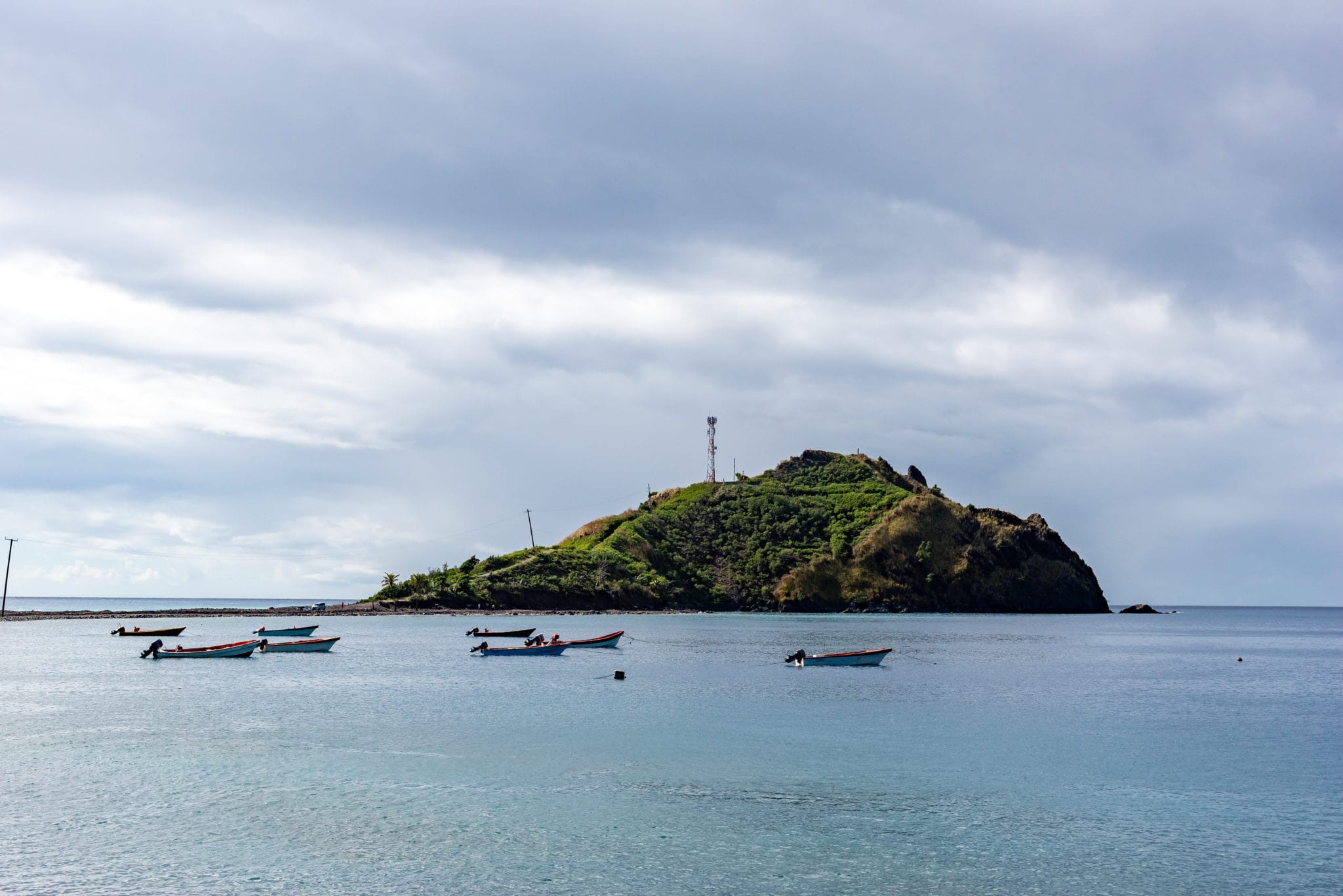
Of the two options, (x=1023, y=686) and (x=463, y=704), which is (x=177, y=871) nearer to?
(x=463, y=704)

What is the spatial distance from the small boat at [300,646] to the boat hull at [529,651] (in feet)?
45.5

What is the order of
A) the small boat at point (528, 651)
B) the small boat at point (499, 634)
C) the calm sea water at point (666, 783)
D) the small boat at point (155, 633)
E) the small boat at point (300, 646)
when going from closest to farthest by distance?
the calm sea water at point (666, 783), the small boat at point (528, 651), the small boat at point (300, 646), the small boat at point (499, 634), the small boat at point (155, 633)

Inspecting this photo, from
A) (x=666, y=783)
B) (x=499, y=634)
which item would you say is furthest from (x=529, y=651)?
(x=666, y=783)

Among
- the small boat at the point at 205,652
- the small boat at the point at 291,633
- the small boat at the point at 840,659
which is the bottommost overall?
the small boat at the point at 840,659

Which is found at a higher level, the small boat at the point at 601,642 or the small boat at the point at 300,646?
the small boat at the point at 300,646

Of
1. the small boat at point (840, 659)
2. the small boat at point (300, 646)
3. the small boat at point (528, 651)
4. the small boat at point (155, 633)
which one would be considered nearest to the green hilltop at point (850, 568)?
the small boat at point (155, 633)

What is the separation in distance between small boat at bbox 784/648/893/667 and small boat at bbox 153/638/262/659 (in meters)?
42.5

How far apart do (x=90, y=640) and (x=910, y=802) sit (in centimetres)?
9470

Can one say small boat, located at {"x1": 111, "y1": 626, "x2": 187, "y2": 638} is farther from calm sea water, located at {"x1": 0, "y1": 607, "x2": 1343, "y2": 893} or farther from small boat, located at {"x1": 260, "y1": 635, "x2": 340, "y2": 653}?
calm sea water, located at {"x1": 0, "y1": 607, "x2": 1343, "y2": 893}

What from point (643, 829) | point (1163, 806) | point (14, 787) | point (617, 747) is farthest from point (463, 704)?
point (1163, 806)

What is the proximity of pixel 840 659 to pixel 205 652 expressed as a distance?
48.5 meters

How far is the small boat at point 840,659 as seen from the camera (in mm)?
69750

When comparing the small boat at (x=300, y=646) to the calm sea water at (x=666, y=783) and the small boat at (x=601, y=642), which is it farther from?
the small boat at (x=601, y=642)

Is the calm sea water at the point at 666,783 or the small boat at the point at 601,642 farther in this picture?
the small boat at the point at 601,642
